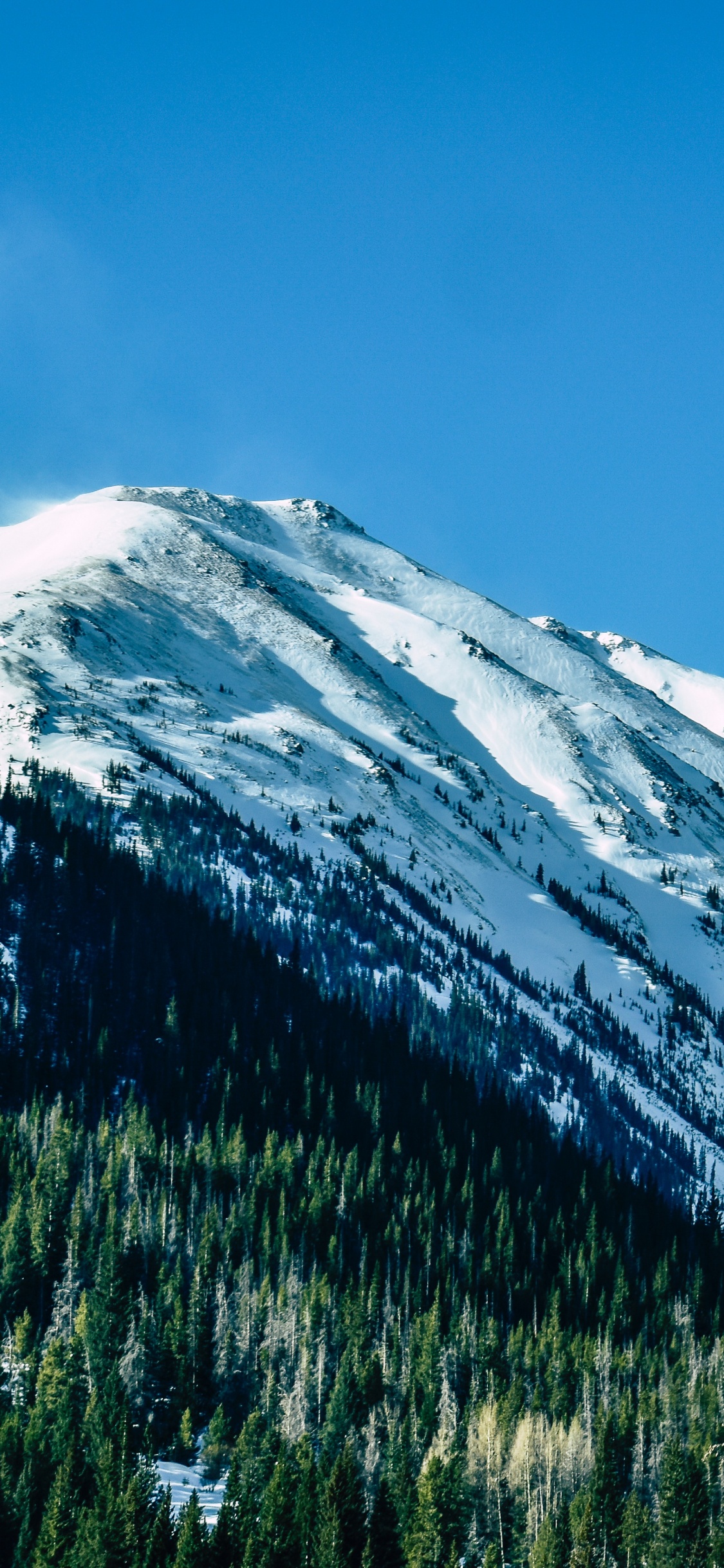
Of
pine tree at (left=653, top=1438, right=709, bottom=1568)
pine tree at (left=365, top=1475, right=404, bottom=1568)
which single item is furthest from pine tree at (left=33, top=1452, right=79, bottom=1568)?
pine tree at (left=653, top=1438, right=709, bottom=1568)

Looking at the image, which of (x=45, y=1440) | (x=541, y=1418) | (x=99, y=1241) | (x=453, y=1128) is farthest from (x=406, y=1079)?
(x=45, y=1440)

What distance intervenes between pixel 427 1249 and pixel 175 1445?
45146 millimetres

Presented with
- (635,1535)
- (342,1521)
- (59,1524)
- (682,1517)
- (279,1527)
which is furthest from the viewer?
(682,1517)

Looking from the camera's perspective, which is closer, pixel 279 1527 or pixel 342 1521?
pixel 279 1527

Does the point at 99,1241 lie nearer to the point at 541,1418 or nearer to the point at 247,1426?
the point at 247,1426

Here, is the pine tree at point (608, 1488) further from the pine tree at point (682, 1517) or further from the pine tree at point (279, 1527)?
the pine tree at point (279, 1527)

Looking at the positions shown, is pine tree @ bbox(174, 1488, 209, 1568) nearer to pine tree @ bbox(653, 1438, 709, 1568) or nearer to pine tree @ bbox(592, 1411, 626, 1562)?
pine tree @ bbox(592, 1411, 626, 1562)

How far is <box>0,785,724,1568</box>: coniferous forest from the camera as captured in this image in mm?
84812

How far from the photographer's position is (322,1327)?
380 feet

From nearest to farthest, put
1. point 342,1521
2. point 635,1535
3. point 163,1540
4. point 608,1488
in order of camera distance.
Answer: point 163,1540 → point 342,1521 → point 635,1535 → point 608,1488

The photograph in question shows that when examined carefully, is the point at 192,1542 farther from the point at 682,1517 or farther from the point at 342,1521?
A: the point at 682,1517

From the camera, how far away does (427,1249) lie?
5546 inches

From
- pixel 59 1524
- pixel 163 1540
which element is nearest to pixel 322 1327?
pixel 163 1540

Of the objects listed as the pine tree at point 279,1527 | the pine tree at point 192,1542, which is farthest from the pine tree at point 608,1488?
the pine tree at point 192,1542
